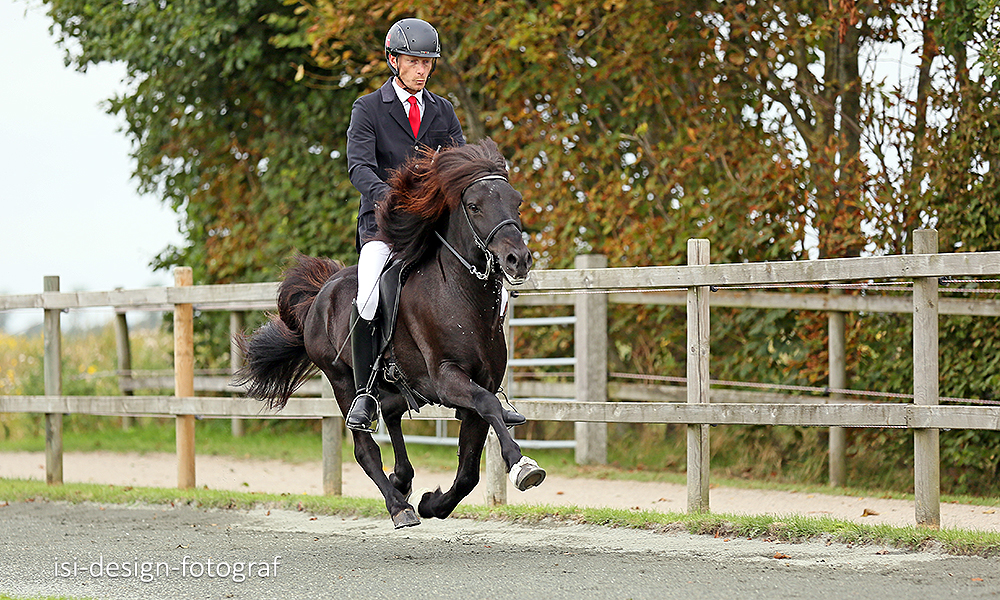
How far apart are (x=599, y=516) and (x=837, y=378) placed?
3.22m

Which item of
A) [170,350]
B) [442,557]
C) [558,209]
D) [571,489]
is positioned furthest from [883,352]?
[170,350]

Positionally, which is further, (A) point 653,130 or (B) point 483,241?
(A) point 653,130

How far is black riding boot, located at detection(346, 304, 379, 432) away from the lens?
6.07m

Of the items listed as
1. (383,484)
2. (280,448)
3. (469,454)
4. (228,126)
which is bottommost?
(280,448)

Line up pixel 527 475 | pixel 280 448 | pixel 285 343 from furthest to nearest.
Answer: pixel 280 448, pixel 285 343, pixel 527 475

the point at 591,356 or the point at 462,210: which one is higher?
the point at 462,210

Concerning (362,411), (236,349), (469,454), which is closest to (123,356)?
(236,349)

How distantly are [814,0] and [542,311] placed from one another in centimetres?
421

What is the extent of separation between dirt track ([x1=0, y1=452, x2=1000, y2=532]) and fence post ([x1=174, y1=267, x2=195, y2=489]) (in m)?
0.76

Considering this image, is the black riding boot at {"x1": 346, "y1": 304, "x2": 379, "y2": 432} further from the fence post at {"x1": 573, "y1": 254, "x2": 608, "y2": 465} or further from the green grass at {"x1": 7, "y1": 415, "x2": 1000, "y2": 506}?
the fence post at {"x1": 573, "y1": 254, "x2": 608, "y2": 465}

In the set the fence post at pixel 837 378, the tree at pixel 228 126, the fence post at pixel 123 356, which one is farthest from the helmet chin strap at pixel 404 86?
the fence post at pixel 123 356

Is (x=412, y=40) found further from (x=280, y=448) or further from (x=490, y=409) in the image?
(x=280, y=448)

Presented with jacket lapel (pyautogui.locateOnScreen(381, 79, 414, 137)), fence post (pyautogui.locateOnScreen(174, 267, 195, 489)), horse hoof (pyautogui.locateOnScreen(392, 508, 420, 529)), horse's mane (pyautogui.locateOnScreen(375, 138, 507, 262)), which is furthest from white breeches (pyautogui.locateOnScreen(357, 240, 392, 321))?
fence post (pyautogui.locateOnScreen(174, 267, 195, 489))

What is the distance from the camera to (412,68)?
623 cm
